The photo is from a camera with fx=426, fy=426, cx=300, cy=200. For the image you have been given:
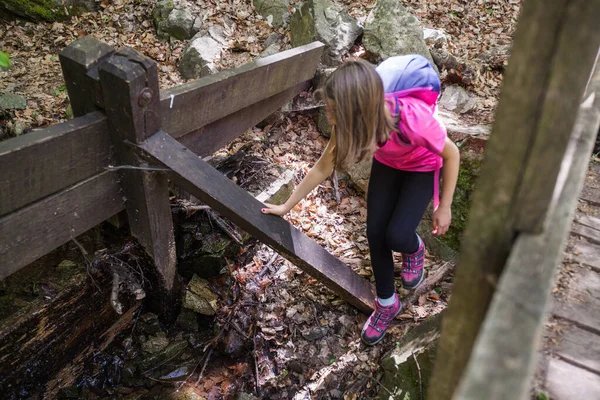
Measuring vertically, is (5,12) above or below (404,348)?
above

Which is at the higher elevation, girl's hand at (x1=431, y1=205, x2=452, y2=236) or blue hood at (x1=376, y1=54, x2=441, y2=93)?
blue hood at (x1=376, y1=54, x2=441, y2=93)

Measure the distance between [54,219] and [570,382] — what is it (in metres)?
2.65

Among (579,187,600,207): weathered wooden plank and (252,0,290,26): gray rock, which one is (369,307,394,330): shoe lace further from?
(252,0,290,26): gray rock

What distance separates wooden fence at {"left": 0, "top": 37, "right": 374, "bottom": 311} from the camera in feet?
7.20

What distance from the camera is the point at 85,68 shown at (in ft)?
7.67

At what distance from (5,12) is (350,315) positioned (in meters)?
6.14

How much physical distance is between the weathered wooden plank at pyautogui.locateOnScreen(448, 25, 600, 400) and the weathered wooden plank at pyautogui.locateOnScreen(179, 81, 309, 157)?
2497mm

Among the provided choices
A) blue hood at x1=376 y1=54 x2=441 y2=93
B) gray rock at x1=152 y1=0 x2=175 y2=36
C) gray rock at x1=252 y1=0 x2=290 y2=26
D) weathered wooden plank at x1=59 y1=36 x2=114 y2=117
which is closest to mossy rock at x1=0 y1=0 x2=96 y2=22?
gray rock at x1=152 y1=0 x2=175 y2=36

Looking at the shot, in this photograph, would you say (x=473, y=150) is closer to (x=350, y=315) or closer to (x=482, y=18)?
(x=350, y=315)

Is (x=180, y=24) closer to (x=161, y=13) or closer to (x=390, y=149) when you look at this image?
(x=161, y=13)

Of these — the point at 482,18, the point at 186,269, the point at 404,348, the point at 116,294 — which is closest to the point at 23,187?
the point at 116,294

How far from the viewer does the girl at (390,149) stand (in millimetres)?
2211

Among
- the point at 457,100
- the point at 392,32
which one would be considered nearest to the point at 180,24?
the point at 392,32

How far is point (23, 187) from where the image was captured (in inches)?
83.8
